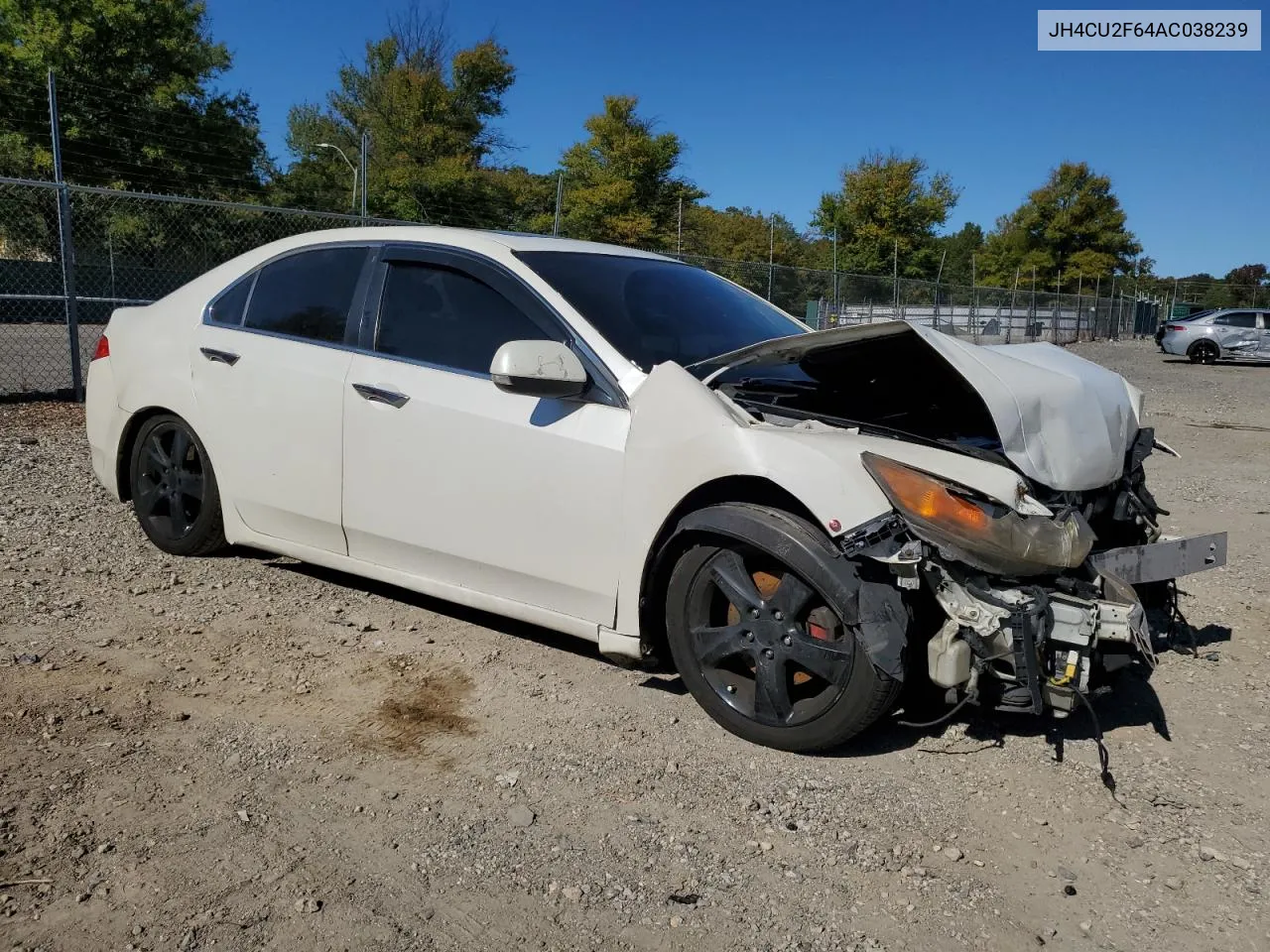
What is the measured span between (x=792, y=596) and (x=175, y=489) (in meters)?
3.14

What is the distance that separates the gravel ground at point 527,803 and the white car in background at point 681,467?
0.28m

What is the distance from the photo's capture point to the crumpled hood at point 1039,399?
3.01 m

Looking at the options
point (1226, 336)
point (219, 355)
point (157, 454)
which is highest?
point (1226, 336)

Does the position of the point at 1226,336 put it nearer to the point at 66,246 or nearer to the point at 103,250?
the point at 103,250

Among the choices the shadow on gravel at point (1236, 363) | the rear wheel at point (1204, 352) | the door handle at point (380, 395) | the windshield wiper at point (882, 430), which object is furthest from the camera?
the shadow on gravel at point (1236, 363)

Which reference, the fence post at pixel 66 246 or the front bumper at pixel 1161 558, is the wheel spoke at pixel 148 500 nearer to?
the front bumper at pixel 1161 558

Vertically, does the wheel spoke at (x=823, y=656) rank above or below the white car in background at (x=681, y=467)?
below

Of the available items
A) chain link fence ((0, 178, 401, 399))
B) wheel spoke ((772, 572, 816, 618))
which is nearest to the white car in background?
wheel spoke ((772, 572, 816, 618))

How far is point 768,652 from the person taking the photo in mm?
3023

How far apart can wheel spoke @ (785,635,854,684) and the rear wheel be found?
2797cm

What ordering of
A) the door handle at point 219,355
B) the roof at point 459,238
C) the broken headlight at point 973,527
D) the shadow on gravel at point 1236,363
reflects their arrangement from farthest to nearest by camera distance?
the shadow on gravel at point 1236,363
the door handle at point 219,355
the roof at point 459,238
the broken headlight at point 973,527

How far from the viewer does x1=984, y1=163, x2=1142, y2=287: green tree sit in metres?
56.3

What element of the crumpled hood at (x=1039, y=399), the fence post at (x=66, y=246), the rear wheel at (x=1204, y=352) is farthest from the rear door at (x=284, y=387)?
the rear wheel at (x=1204, y=352)

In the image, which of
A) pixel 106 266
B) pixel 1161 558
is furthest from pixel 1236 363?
pixel 1161 558
